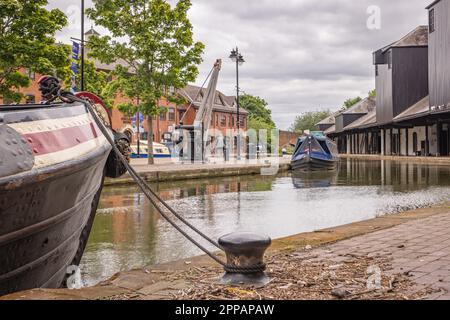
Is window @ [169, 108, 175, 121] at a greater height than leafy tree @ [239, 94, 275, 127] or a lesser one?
lesser

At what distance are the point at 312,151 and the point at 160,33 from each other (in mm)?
10127

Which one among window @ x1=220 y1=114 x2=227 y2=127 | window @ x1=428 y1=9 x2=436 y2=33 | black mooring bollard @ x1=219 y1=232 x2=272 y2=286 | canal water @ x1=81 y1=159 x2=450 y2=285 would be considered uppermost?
window @ x1=428 y1=9 x2=436 y2=33

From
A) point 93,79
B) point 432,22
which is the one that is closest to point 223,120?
point 93,79

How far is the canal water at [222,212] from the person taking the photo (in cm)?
640

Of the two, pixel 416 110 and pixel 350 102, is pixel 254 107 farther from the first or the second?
pixel 416 110

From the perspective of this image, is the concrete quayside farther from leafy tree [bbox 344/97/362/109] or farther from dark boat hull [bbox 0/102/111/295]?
leafy tree [bbox 344/97/362/109]

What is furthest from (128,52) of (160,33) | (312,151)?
(312,151)

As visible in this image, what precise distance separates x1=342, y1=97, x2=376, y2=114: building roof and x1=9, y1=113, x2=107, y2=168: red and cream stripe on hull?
61857 millimetres

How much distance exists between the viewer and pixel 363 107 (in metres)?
65.8

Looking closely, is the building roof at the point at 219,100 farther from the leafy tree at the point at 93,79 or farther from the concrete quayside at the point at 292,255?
the concrete quayside at the point at 292,255

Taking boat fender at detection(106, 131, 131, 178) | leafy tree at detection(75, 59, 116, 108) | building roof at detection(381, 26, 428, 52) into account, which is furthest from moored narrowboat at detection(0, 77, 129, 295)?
building roof at detection(381, 26, 428, 52)

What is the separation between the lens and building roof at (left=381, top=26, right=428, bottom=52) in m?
42.7

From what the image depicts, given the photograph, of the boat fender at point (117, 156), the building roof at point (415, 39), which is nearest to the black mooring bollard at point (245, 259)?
the boat fender at point (117, 156)
